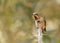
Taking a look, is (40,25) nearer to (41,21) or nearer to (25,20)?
(41,21)

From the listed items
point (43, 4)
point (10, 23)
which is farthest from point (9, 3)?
point (43, 4)

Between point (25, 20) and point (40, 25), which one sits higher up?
point (25, 20)

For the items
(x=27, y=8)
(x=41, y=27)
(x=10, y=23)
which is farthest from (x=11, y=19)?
(x=41, y=27)

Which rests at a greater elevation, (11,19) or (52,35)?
(11,19)

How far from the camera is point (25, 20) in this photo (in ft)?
8.34

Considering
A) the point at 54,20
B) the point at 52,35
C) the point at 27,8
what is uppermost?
the point at 27,8

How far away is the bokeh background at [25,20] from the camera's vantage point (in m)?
2.46

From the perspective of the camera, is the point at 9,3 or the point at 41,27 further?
the point at 9,3

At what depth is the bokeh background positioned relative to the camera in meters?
2.46

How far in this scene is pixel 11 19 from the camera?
8.43 feet

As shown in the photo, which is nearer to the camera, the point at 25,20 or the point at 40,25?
the point at 40,25

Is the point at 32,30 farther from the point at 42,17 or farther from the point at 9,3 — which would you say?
the point at 9,3

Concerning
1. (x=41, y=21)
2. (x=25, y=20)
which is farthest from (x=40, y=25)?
(x=25, y=20)

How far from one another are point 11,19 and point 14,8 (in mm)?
139
